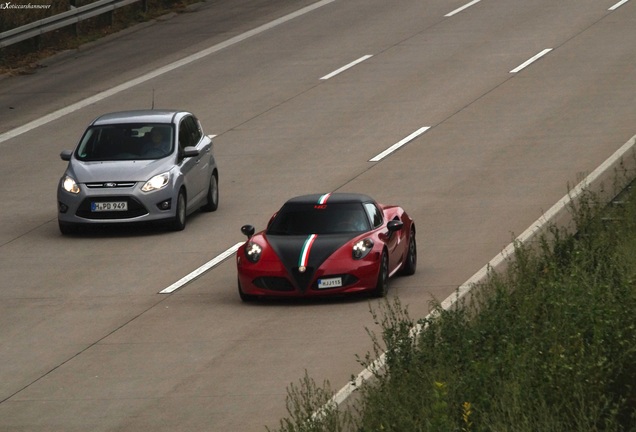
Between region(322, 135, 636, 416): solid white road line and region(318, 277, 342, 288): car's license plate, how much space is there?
1291 millimetres

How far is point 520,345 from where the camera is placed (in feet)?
41.8

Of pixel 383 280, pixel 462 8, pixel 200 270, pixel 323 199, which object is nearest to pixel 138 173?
pixel 200 270

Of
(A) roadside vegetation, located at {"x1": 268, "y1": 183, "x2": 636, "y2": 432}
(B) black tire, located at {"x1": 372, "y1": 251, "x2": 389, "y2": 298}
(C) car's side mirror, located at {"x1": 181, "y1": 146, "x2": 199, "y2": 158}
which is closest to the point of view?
(A) roadside vegetation, located at {"x1": 268, "y1": 183, "x2": 636, "y2": 432}

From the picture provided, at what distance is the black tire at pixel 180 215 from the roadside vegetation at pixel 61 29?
1577 centimetres

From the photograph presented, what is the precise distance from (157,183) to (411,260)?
511 cm

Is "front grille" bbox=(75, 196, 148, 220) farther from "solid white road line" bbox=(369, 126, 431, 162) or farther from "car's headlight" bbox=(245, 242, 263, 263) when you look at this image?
"solid white road line" bbox=(369, 126, 431, 162)

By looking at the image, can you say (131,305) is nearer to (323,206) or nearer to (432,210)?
(323,206)

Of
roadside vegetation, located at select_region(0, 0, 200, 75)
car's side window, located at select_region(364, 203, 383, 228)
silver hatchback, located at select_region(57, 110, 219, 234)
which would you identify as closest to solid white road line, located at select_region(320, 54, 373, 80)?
roadside vegetation, located at select_region(0, 0, 200, 75)

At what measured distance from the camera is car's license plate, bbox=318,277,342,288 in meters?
17.9

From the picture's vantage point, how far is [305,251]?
18172 mm

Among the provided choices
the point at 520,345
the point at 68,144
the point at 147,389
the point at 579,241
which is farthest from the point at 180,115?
the point at 520,345

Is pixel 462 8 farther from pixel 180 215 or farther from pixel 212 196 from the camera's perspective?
pixel 180 215

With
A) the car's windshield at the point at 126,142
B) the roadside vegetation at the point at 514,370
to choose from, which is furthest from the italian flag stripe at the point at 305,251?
the car's windshield at the point at 126,142

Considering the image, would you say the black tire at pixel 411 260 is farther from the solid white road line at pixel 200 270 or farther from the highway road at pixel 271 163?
the solid white road line at pixel 200 270
